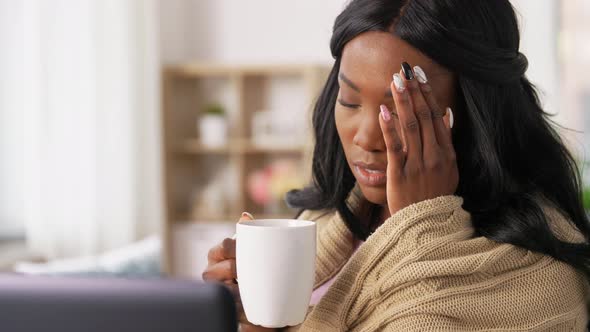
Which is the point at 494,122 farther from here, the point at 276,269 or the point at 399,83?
the point at 276,269

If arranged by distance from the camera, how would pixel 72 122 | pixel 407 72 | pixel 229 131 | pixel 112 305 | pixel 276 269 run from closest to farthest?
pixel 112 305
pixel 276 269
pixel 407 72
pixel 72 122
pixel 229 131

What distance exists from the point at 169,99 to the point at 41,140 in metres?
1.29

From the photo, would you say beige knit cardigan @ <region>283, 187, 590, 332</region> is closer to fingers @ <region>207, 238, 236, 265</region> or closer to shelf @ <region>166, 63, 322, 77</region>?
fingers @ <region>207, 238, 236, 265</region>

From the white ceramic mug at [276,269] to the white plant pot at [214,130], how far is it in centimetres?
396

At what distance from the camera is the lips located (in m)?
0.90

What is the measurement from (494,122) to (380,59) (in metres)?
0.17

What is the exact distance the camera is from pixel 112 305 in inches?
21.2

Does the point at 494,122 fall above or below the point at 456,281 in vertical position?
above

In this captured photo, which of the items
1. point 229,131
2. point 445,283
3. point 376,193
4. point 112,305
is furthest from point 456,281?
point 229,131

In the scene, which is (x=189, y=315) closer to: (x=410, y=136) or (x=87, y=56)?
(x=410, y=136)

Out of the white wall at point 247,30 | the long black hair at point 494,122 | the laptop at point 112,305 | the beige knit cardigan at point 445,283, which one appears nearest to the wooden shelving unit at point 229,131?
the white wall at point 247,30

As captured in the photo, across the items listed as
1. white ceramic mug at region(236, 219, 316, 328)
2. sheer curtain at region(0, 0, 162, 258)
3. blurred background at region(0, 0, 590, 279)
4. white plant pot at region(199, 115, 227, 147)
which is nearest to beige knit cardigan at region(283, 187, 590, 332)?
white ceramic mug at region(236, 219, 316, 328)

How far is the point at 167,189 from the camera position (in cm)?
468

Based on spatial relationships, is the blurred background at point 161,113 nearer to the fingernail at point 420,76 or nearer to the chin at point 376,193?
the chin at point 376,193
